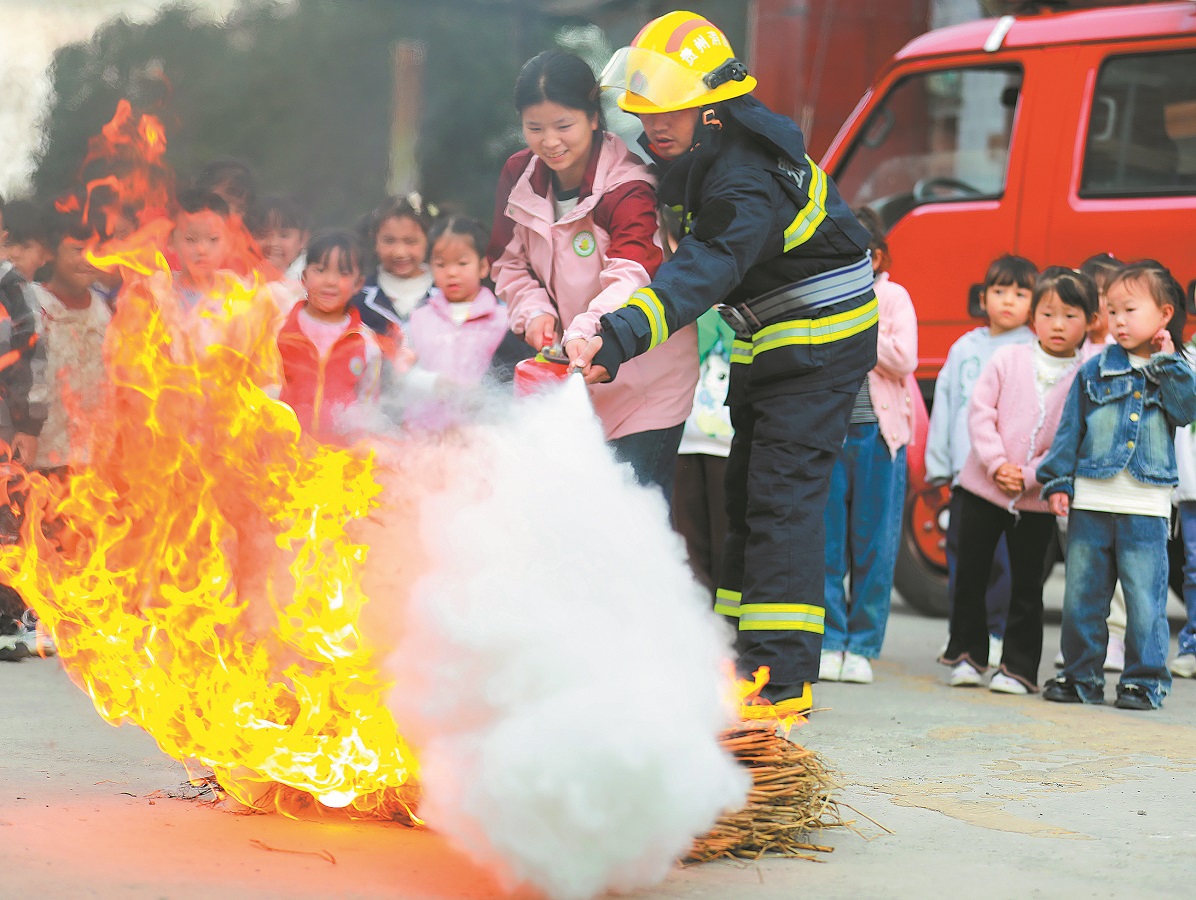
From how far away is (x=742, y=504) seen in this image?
4633 mm

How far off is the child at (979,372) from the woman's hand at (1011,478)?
1.67 ft

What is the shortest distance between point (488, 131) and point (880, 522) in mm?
12786

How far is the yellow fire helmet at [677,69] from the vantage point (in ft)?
13.6

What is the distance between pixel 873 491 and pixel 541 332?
2.24 m

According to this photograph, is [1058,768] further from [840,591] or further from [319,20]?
[319,20]

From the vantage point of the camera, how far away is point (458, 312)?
526 cm

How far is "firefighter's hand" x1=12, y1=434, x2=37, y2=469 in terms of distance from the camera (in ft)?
19.0

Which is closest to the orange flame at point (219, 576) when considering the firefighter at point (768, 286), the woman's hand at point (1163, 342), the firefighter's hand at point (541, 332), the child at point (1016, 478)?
the firefighter's hand at point (541, 332)

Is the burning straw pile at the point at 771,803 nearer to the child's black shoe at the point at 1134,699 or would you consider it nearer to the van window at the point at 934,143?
the child's black shoe at the point at 1134,699

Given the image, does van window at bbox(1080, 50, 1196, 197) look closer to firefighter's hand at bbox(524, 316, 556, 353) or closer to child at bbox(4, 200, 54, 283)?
firefighter's hand at bbox(524, 316, 556, 353)

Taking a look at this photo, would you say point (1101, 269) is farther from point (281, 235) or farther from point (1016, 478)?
point (281, 235)

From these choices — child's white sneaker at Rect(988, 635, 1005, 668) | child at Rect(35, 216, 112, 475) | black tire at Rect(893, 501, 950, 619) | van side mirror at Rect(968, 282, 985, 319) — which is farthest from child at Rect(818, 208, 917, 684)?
child at Rect(35, 216, 112, 475)

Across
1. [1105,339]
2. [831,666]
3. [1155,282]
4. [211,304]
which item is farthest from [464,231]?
[1105,339]

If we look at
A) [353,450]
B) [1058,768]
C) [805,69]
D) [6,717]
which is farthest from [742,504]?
[805,69]
